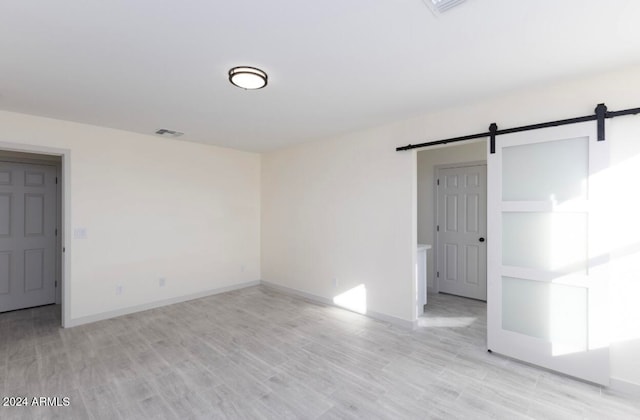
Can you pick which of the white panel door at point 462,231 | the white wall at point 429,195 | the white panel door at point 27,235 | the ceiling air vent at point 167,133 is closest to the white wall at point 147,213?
the ceiling air vent at point 167,133

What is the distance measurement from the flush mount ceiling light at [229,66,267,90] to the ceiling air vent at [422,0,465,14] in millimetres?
1288

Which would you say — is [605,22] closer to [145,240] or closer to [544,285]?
[544,285]

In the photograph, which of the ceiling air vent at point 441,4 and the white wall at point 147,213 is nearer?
the ceiling air vent at point 441,4

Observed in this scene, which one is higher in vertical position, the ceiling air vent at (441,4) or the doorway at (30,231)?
the ceiling air vent at (441,4)

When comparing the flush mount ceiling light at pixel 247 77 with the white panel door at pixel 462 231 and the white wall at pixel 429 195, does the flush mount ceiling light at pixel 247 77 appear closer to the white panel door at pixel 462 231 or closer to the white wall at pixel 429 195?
the white wall at pixel 429 195

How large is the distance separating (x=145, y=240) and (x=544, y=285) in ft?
16.0

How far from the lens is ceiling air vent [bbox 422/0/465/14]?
1.53 m

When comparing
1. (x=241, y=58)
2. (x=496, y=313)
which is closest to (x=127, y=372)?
(x=241, y=58)

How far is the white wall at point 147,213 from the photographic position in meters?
3.61

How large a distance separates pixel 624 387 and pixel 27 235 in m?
7.00

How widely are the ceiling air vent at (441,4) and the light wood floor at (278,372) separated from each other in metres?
2.56

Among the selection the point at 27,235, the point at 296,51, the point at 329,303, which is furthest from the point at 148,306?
the point at 296,51

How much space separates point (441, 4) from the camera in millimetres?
1549

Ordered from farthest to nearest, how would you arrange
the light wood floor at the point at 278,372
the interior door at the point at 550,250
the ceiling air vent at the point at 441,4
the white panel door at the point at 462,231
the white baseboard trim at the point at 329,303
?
the white panel door at the point at 462,231 → the white baseboard trim at the point at 329,303 → the interior door at the point at 550,250 → the light wood floor at the point at 278,372 → the ceiling air vent at the point at 441,4
